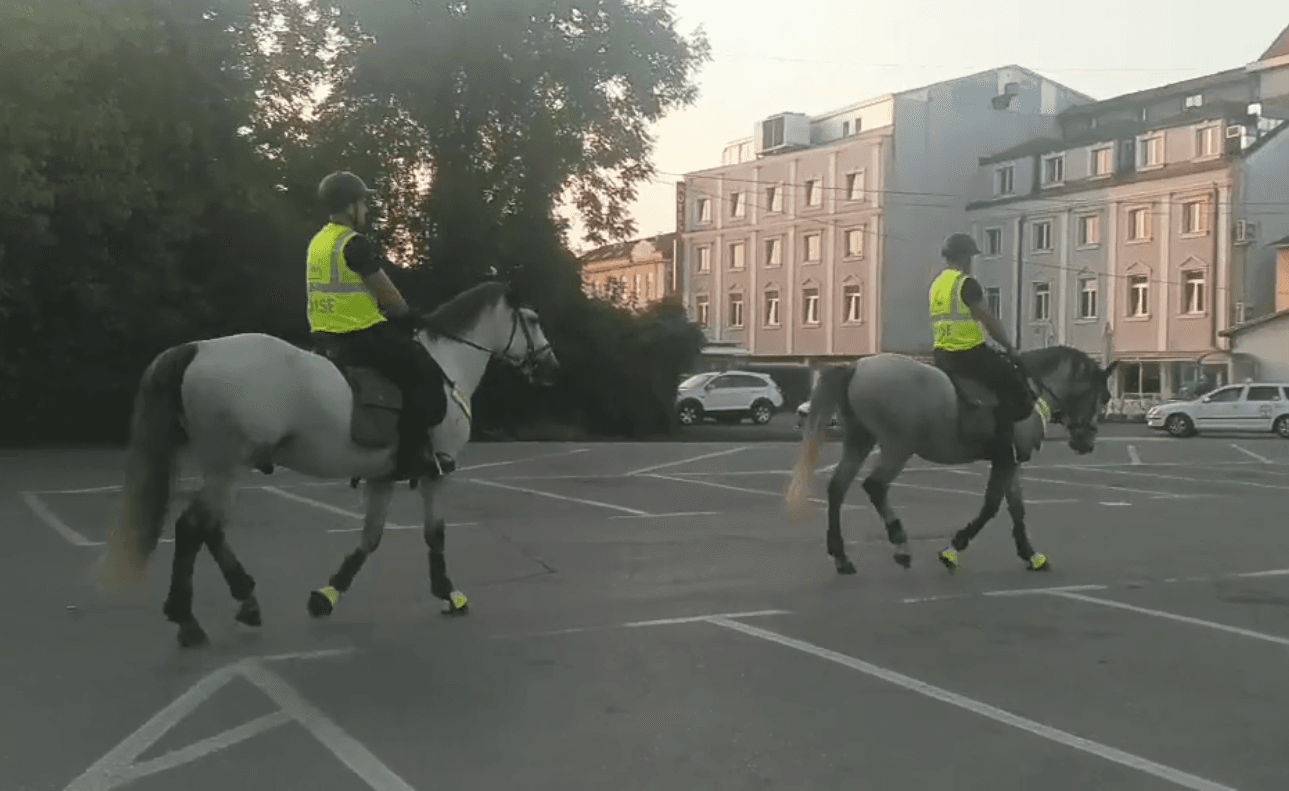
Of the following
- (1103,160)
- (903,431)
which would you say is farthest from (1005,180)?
(903,431)

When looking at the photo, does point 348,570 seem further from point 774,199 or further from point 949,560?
point 774,199

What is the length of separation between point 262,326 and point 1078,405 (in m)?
21.7

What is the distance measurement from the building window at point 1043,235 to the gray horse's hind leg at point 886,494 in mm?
51764

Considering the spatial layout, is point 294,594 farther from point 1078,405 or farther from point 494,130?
point 494,130

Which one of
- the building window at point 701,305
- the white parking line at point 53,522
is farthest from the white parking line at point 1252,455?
the building window at point 701,305

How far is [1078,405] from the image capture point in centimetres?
1061

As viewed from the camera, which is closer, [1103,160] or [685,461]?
[685,461]

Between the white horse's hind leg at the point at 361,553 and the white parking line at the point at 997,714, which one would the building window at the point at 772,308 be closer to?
the white horse's hind leg at the point at 361,553

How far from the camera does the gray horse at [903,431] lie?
31.6 feet

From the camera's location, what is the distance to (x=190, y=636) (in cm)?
673

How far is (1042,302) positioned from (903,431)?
5217 cm

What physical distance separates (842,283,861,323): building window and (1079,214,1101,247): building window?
486 inches

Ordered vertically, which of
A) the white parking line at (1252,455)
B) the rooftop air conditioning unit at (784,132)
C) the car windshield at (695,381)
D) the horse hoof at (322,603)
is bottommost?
the horse hoof at (322,603)

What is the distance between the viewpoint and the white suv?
150 feet
